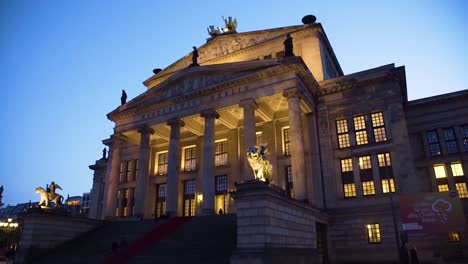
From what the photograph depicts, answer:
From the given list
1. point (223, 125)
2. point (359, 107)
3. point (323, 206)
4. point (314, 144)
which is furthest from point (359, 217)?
point (223, 125)

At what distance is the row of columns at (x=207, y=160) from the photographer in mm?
28344

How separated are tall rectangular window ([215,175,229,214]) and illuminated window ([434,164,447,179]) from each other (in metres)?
20.9

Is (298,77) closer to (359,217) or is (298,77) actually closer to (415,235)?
(359,217)

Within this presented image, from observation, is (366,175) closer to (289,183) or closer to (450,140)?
(289,183)

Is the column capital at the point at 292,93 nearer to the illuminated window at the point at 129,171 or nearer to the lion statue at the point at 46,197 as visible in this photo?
the lion statue at the point at 46,197

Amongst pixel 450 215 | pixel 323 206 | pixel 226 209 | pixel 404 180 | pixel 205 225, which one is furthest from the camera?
pixel 226 209

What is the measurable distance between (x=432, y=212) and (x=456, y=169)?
11.0 metres

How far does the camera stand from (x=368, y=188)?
30734 millimetres

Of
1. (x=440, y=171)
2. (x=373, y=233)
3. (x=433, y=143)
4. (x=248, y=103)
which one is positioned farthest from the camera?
(x=433, y=143)

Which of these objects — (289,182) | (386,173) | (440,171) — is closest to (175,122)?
(289,182)

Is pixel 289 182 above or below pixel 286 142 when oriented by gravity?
below

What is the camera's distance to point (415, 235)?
26.9 metres

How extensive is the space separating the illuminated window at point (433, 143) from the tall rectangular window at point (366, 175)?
6744 millimetres

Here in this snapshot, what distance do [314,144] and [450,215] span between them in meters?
13.0
